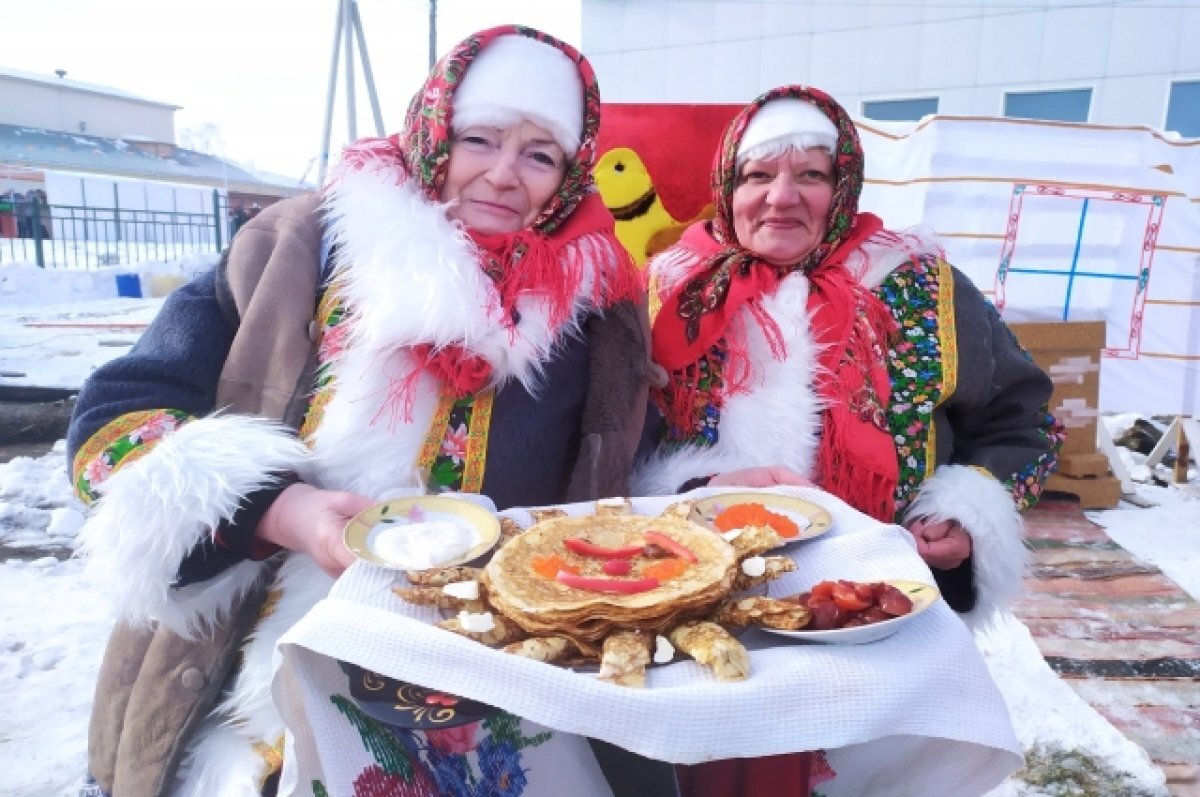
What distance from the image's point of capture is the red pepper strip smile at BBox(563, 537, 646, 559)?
1068 mm

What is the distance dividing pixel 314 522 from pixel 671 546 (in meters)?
0.55

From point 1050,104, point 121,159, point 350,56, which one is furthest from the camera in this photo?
point 121,159

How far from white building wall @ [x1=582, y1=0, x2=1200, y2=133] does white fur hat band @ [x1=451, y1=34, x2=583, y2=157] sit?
8.71 meters

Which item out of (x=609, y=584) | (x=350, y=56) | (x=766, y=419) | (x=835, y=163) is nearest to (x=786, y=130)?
(x=835, y=163)

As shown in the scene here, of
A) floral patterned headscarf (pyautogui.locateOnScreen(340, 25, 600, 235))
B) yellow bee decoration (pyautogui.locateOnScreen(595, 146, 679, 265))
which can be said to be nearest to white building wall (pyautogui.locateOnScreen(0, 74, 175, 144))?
yellow bee decoration (pyautogui.locateOnScreen(595, 146, 679, 265))

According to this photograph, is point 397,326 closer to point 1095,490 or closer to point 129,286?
point 1095,490

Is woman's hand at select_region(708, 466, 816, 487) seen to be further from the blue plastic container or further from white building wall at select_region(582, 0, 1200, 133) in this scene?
the blue plastic container

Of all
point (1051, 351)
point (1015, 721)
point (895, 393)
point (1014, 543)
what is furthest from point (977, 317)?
point (1051, 351)

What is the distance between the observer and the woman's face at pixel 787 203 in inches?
73.2

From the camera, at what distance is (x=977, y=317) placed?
1.84 meters

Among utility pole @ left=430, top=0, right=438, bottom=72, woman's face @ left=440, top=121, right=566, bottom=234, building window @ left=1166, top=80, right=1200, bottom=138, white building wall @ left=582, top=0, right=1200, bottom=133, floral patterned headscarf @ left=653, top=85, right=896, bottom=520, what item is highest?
utility pole @ left=430, top=0, right=438, bottom=72

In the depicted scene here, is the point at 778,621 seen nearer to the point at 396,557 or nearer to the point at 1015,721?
the point at 396,557

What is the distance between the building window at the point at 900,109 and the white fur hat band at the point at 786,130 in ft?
28.2

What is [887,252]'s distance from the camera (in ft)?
6.30
